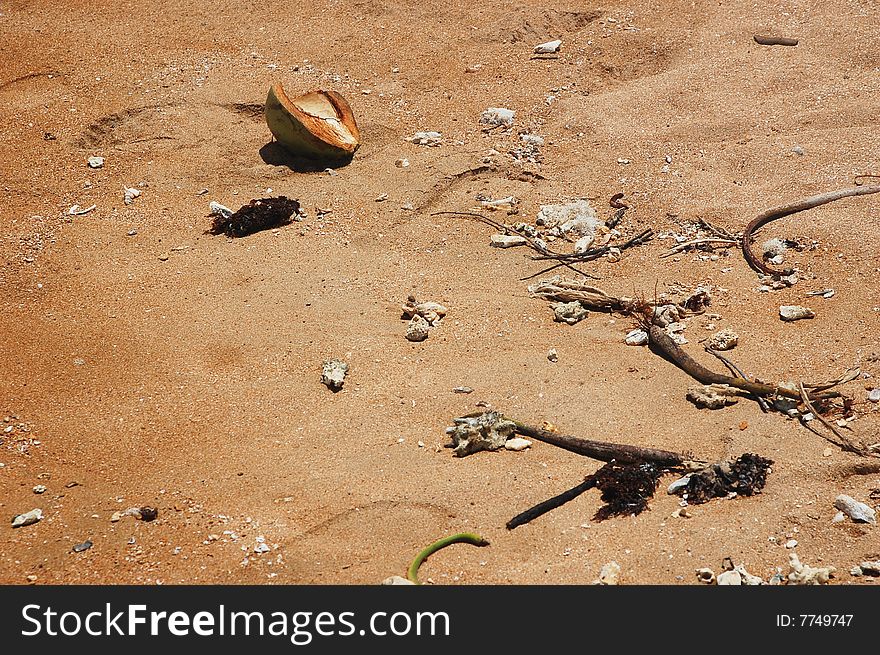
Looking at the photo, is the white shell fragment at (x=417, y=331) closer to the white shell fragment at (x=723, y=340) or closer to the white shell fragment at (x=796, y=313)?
the white shell fragment at (x=723, y=340)

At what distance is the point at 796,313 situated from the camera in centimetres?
404

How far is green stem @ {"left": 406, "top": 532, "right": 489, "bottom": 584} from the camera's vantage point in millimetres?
2955

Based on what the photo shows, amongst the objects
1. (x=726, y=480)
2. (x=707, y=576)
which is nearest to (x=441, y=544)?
(x=707, y=576)

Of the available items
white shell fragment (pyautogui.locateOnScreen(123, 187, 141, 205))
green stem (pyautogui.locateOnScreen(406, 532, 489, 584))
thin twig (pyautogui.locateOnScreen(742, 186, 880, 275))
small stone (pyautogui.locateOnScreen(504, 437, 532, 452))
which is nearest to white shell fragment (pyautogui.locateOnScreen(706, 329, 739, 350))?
thin twig (pyautogui.locateOnScreen(742, 186, 880, 275))

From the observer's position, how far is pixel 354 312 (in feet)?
14.4

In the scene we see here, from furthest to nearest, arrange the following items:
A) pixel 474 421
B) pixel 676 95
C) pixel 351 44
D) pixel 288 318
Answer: pixel 351 44
pixel 676 95
pixel 288 318
pixel 474 421

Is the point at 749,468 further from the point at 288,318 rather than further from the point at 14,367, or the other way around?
the point at 14,367

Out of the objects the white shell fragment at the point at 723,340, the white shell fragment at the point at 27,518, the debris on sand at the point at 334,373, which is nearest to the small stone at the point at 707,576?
the white shell fragment at the point at 723,340

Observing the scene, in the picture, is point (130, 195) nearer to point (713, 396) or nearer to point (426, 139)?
point (426, 139)

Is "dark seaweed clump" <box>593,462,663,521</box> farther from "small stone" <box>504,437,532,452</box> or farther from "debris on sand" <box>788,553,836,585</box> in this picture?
"debris on sand" <box>788,553,836,585</box>

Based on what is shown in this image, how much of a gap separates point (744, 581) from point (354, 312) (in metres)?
2.27

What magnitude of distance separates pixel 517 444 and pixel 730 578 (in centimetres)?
99

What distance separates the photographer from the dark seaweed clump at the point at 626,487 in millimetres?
3150

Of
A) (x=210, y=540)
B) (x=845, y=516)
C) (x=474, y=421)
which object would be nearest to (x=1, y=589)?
(x=210, y=540)
